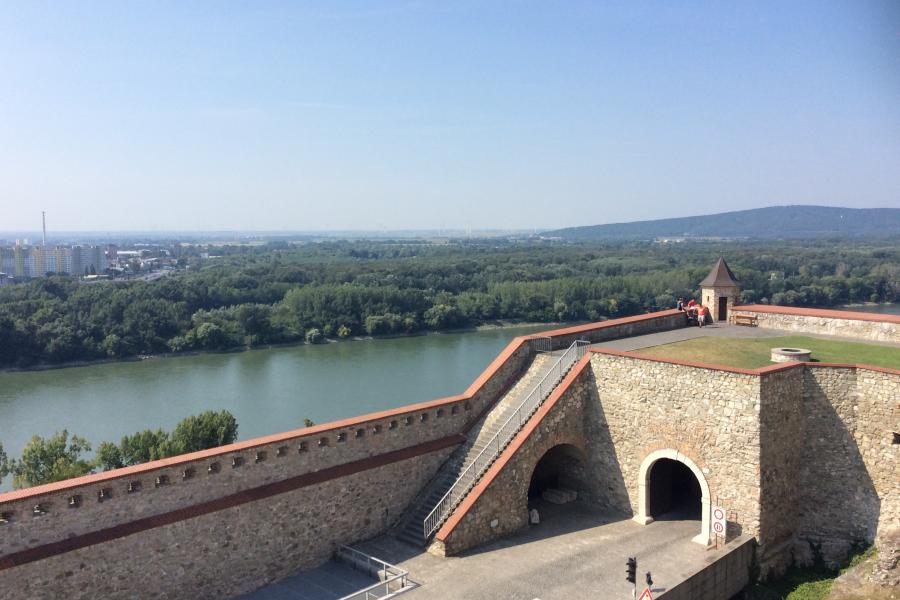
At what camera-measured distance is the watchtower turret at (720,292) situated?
1798 cm

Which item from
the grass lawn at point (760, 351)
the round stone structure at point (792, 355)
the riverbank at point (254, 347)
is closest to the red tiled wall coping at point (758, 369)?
the round stone structure at point (792, 355)

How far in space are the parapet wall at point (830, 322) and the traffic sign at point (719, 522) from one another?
5.87 m

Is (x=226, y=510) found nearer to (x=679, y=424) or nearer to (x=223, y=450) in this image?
(x=223, y=450)

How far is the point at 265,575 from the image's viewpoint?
1073cm

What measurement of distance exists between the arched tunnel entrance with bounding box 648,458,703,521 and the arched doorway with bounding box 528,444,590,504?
1272 millimetres

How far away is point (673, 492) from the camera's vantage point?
45.6 ft

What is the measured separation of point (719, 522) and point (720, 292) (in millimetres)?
7843

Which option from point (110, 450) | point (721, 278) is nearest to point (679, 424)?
point (721, 278)

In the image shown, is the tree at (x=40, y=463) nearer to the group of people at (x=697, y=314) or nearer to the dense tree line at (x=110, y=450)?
the dense tree line at (x=110, y=450)

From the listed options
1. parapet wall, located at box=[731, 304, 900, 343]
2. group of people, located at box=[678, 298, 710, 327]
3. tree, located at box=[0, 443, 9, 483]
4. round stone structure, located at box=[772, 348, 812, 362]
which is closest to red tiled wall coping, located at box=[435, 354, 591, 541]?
round stone structure, located at box=[772, 348, 812, 362]

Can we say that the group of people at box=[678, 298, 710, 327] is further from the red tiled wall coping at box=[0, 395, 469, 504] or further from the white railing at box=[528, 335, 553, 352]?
the red tiled wall coping at box=[0, 395, 469, 504]

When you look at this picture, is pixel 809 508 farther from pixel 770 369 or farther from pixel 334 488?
pixel 334 488

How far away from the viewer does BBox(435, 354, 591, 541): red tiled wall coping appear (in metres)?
11.5

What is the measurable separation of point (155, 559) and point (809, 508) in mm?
10653
